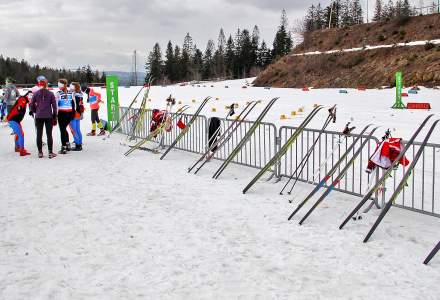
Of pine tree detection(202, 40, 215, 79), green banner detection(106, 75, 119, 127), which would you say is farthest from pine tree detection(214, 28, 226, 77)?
green banner detection(106, 75, 119, 127)

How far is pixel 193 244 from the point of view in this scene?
4809 millimetres

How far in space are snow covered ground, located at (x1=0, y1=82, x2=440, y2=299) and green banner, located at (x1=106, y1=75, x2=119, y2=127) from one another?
7453 millimetres

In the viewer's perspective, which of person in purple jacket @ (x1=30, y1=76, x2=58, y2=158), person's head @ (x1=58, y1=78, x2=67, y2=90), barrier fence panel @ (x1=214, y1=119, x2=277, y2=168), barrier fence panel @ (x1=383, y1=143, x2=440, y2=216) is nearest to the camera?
barrier fence panel @ (x1=383, y1=143, x2=440, y2=216)

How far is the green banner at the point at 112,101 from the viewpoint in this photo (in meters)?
15.3

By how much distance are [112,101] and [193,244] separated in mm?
11685

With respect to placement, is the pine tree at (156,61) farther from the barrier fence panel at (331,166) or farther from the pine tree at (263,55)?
the barrier fence panel at (331,166)

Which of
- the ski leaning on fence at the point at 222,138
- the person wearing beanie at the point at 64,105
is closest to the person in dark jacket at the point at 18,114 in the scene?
the person wearing beanie at the point at 64,105

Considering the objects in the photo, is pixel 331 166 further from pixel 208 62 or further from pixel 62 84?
pixel 208 62

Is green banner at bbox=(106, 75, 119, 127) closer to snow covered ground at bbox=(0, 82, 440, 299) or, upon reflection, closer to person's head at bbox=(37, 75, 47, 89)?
person's head at bbox=(37, 75, 47, 89)

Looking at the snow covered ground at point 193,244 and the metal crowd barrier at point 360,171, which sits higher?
the metal crowd barrier at point 360,171

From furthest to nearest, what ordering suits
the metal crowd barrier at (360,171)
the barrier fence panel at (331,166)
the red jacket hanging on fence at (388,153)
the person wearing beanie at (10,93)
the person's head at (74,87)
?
1. the person wearing beanie at (10,93)
2. the person's head at (74,87)
3. the barrier fence panel at (331,166)
4. the metal crowd barrier at (360,171)
5. the red jacket hanging on fence at (388,153)

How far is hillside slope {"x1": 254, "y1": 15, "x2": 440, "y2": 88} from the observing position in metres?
36.1

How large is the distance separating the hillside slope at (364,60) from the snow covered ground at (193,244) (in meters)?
28.5

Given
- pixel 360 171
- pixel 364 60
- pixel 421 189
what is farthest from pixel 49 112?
pixel 364 60
